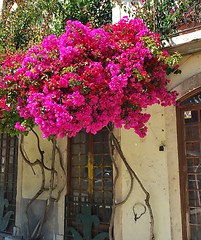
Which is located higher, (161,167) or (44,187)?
(161,167)

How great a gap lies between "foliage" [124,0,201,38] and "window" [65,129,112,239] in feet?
7.79

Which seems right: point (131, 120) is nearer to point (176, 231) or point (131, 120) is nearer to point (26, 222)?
point (176, 231)

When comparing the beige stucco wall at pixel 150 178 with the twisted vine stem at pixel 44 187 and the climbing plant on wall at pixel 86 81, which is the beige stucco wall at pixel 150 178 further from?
the twisted vine stem at pixel 44 187

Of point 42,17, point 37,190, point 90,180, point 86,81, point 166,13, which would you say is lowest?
point 37,190

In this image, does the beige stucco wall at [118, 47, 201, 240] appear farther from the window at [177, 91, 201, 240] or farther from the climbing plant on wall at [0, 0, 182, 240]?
the climbing plant on wall at [0, 0, 182, 240]

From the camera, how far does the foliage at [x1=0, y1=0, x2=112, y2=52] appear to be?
619cm

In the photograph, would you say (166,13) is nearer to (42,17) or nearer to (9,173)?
(42,17)

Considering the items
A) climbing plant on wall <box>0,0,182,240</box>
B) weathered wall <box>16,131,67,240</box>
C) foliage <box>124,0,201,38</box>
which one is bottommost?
weathered wall <box>16,131,67,240</box>

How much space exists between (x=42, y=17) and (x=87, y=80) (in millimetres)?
3785

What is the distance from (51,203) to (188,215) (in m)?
3.06

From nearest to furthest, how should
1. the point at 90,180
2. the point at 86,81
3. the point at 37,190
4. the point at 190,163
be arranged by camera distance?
the point at 86,81
the point at 190,163
the point at 90,180
the point at 37,190

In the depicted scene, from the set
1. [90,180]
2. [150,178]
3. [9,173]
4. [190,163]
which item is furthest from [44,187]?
[190,163]

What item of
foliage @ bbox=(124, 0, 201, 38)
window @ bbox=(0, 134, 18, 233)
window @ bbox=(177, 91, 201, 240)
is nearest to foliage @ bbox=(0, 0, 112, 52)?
foliage @ bbox=(124, 0, 201, 38)

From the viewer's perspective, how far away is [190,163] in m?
5.25
